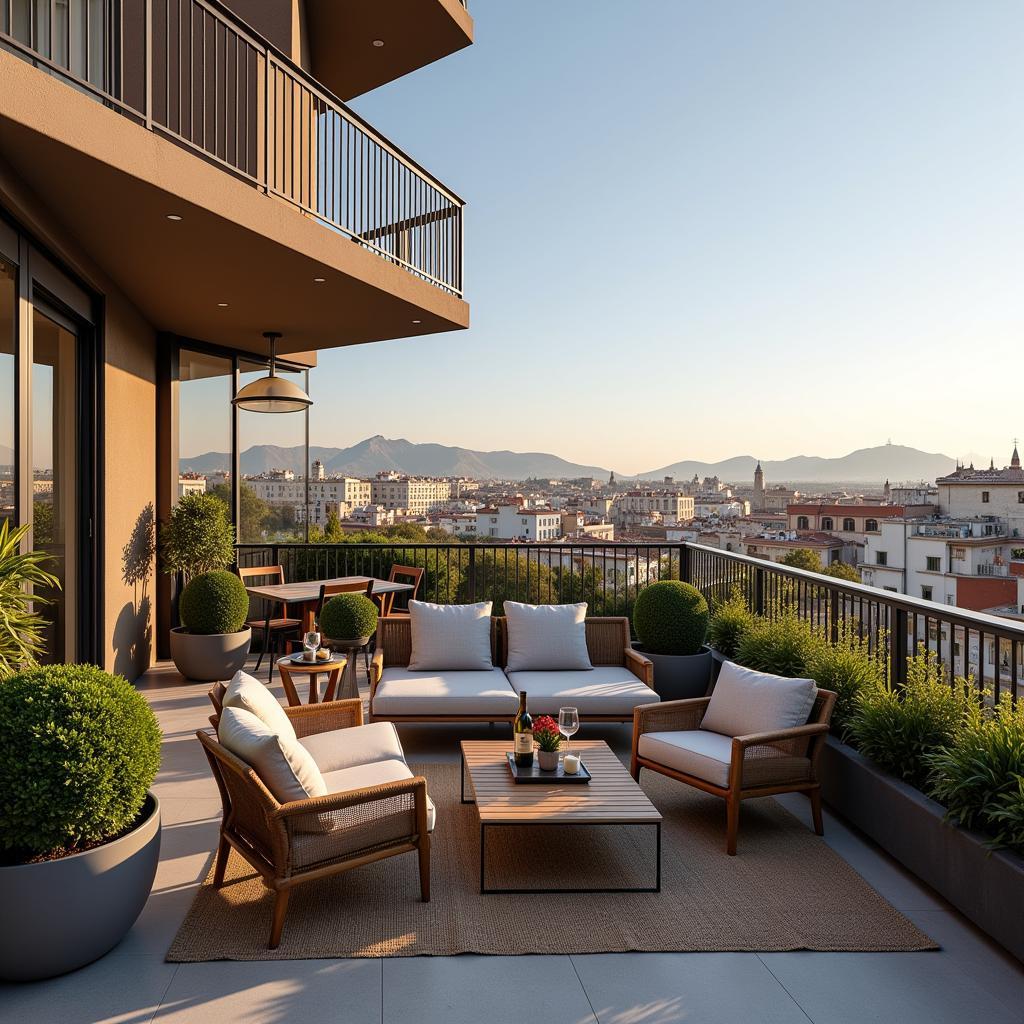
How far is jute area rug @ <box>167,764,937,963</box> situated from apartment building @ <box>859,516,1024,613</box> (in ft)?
31.4

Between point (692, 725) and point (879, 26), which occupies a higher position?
point (879, 26)

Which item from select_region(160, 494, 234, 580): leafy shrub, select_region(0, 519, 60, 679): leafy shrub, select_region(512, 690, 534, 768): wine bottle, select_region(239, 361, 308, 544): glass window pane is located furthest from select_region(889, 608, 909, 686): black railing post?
select_region(239, 361, 308, 544): glass window pane

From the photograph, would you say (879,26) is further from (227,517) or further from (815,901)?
(815,901)

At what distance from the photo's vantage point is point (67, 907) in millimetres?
2326

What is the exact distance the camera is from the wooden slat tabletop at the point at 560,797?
3.03 meters

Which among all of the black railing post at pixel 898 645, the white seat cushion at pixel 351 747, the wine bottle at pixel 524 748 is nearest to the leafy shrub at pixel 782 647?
the black railing post at pixel 898 645

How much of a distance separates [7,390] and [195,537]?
3349mm

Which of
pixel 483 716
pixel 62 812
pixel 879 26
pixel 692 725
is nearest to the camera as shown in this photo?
pixel 62 812

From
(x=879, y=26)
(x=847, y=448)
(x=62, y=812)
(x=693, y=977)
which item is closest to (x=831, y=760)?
(x=693, y=977)

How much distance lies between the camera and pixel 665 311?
2803 centimetres

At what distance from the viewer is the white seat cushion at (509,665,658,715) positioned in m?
4.76

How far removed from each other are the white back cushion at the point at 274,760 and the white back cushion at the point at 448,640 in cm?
244

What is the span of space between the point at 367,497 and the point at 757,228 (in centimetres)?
1068

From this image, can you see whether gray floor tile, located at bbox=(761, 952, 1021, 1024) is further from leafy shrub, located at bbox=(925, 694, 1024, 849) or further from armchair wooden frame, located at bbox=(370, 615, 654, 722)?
armchair wooden frame, located at bbox=(370, 615, 654, 722)
